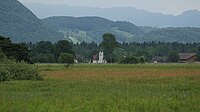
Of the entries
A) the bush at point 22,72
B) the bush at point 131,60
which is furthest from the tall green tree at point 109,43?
the bush at point 22,72

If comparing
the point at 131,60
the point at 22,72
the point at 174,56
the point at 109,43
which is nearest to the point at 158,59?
the point at 174,56

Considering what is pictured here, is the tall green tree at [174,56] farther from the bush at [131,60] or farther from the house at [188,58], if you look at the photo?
the bush at [131,60]

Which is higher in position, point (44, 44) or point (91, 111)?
point (44, 44)

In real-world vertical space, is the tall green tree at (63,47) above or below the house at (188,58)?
above

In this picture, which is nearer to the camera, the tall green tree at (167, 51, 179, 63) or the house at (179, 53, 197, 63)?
the house at (179, 53, 197, 63)

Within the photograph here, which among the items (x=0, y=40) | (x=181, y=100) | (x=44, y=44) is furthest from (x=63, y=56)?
(x=181, y=100)

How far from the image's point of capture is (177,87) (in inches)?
1110

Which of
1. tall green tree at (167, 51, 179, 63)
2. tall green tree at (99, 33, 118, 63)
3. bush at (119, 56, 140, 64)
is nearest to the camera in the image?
bush at (119, 56, 140, 64)

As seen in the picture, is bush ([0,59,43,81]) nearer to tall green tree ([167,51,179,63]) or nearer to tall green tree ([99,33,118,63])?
tall green tree ([99,33,118,63])

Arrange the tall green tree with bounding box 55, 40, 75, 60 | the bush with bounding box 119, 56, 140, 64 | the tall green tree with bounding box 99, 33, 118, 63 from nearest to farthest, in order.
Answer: the bush with bounding box 119, 56, 140, 64, the tall green tree with bounding box 55, 40, 75, 60, the tall green tree with bounding box 99, 33, 118, 63

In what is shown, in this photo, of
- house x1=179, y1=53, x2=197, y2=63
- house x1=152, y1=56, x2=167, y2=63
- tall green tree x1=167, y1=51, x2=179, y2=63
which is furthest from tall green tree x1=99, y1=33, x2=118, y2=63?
house x1=179, y1=53, x2=197, y2=63

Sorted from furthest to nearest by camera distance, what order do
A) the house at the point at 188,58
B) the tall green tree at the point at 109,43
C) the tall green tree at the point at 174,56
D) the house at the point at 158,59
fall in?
the house at the point at 158,59 → the tall green tree at the point at 174,56 → the house at the point at 188,58 → the tall green tree at the point at 109,43

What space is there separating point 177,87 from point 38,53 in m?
121

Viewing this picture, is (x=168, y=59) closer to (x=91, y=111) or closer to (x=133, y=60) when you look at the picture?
(x=133, y=60)
